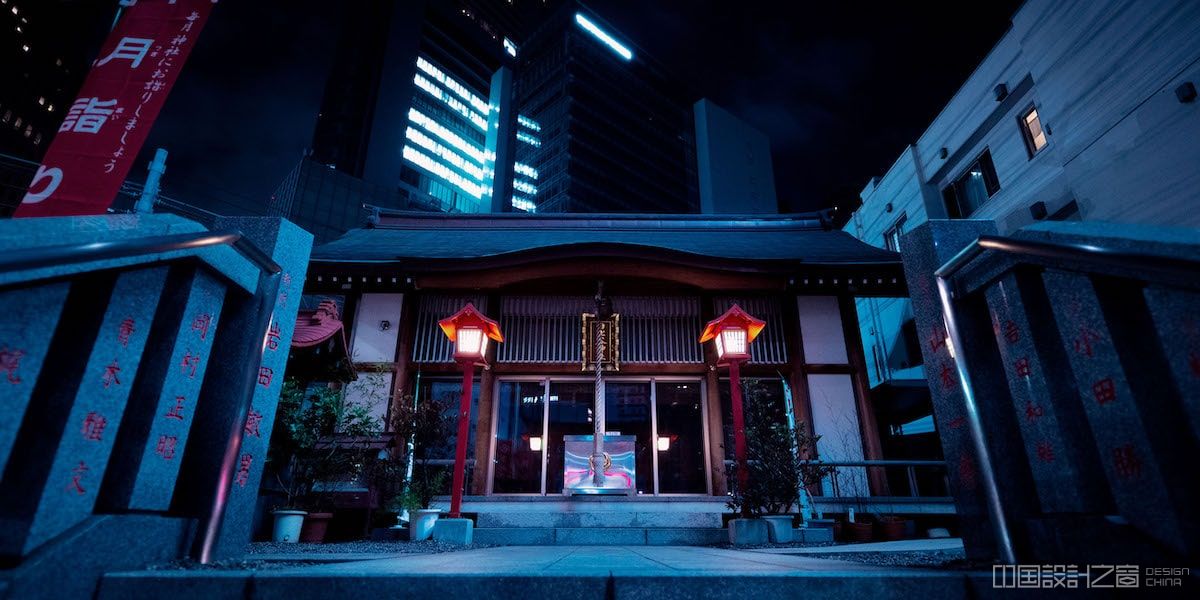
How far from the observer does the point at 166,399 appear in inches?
106

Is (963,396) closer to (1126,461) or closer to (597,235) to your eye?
(1126,461)

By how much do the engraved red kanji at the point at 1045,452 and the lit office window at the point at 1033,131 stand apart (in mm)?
13076

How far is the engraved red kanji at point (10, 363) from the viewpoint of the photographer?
1.99m

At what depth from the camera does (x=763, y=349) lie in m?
10.5

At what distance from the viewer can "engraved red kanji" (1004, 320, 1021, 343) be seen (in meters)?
2.93

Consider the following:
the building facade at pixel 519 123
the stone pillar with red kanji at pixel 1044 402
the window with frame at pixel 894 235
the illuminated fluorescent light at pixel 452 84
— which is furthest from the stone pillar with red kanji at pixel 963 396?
the illuminated fluorescent light at pixel 452 84

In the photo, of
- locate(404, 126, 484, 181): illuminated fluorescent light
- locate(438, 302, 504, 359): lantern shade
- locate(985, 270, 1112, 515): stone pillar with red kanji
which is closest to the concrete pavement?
locate(985, 270, 1112, 515): stone pillar with red kanji

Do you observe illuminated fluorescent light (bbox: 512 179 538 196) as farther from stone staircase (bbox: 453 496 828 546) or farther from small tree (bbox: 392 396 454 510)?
stone staircase (bbox: 453 496 828 546)

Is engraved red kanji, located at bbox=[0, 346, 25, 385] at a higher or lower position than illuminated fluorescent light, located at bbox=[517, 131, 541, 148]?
lower

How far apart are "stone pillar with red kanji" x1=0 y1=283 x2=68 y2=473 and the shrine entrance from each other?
324 inches

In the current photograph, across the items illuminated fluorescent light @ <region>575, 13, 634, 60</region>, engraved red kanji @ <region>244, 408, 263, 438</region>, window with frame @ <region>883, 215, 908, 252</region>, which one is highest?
illuminated fluorescent light @ <region>575, 13, 634, 60</region>

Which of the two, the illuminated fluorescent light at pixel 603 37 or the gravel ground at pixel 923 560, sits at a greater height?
the illuminated fluorescent light at pixel 603 37

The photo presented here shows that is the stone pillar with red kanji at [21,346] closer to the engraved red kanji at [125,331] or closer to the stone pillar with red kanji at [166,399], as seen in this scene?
the engraved red kanji at [125,331]

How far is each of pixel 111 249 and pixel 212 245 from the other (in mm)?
701
